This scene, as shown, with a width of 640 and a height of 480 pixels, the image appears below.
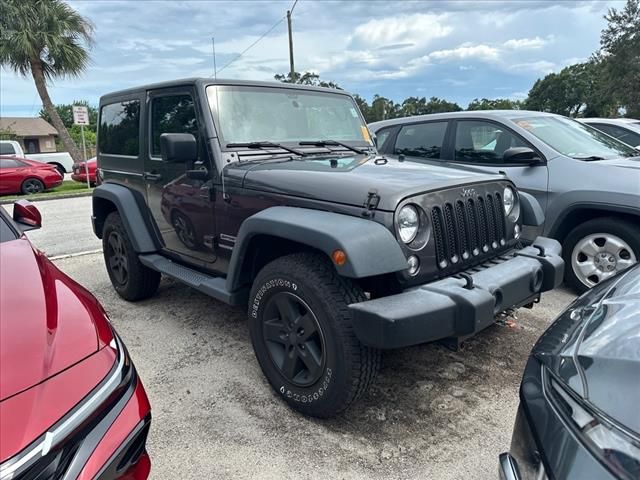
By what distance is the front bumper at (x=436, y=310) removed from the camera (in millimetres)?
2006

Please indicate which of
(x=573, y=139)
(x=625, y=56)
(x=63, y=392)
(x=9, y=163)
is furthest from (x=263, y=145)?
(x=625, y=56)

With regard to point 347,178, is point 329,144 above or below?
above

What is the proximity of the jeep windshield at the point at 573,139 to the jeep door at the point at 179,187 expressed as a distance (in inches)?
133

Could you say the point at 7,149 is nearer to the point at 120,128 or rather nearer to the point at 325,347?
the point at 120,128

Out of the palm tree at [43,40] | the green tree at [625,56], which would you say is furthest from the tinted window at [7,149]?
the green tree at [625,56]

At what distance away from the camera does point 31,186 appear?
600 inches

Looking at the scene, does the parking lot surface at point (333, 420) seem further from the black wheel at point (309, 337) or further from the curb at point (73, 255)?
the curb at point (73, 255)

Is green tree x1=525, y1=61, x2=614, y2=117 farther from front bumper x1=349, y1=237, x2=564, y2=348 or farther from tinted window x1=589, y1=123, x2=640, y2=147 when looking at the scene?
front bumper x1=349, y1=237, x2=564, y2=348

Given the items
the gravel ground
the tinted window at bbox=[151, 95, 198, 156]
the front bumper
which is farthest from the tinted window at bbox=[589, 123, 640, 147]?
the tinted window at bbox=[151, 95, 198, 156]

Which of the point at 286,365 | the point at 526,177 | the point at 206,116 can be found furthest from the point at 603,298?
the point at 526,177

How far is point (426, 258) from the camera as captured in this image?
2355mm

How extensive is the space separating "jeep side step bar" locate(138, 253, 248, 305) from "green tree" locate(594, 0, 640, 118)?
34.4 m

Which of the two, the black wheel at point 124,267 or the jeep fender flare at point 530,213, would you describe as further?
the black wheel at point 124,267

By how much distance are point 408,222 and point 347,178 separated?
17.6 inches
